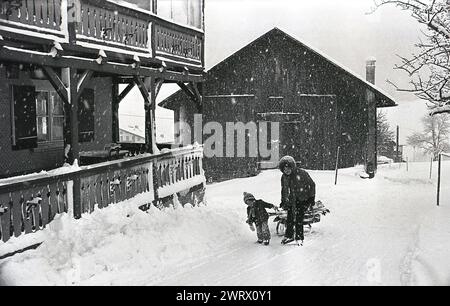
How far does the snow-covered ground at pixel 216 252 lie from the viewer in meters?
7.52

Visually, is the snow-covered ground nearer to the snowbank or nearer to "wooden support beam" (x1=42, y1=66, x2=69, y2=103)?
the snowbank

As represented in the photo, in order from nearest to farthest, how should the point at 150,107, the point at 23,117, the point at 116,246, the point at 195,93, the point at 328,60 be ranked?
the point at 116,246 → the point at 23,117 → the point at 150,107 → the point at 195,93 → the point at 328,60

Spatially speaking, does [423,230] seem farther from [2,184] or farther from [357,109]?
[357,109]

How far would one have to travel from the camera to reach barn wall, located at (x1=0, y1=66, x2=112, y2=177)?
1112 cm

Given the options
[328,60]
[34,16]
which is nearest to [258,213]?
[34,16]

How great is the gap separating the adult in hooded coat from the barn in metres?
13.3

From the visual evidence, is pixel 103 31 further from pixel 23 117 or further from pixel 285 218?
pixel 285 218

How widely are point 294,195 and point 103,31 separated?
525 cm

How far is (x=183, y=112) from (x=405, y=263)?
60.7 ft

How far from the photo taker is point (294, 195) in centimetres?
984

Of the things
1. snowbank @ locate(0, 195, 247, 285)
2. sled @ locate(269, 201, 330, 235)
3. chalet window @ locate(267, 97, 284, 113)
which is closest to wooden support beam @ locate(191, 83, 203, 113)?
snowbank @ locate(0, 195, 247, 285)

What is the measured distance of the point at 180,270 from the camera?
8062 mm

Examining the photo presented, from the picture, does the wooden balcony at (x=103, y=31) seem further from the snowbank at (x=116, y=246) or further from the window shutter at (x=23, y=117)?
the snowbank at (x=116, y=246)
